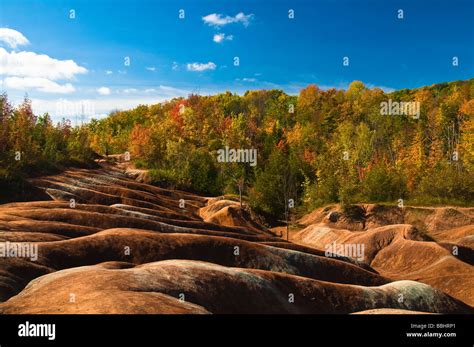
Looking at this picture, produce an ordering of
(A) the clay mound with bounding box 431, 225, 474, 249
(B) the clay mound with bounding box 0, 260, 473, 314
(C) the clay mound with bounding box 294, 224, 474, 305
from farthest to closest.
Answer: (A) the clay mound with bounding box 431, 225, 474, 249, (C) the clay mound with bounding box 294, 224, 474, 305, (B) the clay mound with bounding box 0, 260, 473, 314

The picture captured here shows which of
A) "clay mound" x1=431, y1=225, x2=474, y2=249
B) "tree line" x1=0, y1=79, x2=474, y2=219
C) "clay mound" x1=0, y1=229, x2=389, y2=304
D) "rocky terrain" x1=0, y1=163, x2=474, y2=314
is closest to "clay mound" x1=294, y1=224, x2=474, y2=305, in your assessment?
"rocky terrain" x1=0, y1=163, x2=474, y2=314

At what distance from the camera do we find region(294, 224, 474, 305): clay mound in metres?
36.5

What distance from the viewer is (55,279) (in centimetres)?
1831

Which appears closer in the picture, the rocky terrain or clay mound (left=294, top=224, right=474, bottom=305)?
the rocky terrain

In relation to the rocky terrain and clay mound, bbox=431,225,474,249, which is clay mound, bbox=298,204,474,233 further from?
the rocky terrain

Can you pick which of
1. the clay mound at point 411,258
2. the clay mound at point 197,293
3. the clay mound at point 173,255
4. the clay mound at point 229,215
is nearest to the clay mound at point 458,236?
the clay mound at point 411,258

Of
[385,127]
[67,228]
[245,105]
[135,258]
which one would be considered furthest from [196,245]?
[245,105]

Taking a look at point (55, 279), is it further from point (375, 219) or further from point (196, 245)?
point (375, 219)

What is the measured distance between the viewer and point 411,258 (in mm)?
43281

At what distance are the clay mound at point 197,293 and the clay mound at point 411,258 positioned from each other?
30.3ft

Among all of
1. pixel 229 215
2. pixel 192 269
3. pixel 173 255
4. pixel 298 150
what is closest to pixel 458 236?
pixel 229 215

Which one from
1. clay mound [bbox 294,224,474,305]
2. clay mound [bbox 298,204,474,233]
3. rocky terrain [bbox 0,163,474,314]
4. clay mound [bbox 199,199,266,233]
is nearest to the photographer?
rocky terrain [bbox 0,163,474,314]

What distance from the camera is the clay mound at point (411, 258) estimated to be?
120ft

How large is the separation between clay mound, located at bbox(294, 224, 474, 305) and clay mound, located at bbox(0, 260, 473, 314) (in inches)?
363
